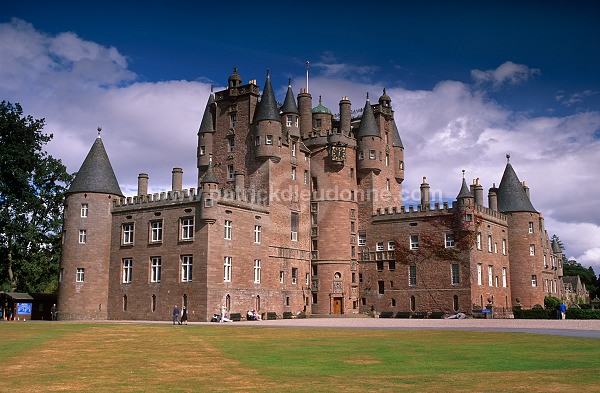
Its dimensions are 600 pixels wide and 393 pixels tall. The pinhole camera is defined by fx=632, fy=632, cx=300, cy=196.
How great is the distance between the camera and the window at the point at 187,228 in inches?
2019

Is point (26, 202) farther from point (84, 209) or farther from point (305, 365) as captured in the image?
point (305, 365)

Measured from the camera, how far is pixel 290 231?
59438 millimetres

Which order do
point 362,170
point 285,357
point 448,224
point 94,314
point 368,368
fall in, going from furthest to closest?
1. point 362,170
2. point 448,224
3. point 94,314
4. point 285,357
5. point 368,368

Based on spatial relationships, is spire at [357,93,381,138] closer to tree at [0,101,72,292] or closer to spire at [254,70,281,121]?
spire at [254,70,281,121]

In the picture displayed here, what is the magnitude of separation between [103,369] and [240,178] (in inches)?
1577

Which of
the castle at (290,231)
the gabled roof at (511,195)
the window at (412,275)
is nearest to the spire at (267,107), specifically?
the castle at (290,231)

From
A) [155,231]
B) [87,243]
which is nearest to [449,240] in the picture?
[155,231]

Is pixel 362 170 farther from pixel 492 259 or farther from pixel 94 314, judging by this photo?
pixel 94 314

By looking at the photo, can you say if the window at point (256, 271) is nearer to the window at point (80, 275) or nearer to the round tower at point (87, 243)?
the round tower at point (87, 243)

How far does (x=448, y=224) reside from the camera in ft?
194

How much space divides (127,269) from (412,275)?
1034 inches

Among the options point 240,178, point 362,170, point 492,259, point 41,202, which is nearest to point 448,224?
point 492,259

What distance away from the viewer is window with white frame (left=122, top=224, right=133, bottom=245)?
180 ft

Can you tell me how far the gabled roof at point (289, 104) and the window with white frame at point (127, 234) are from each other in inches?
743
